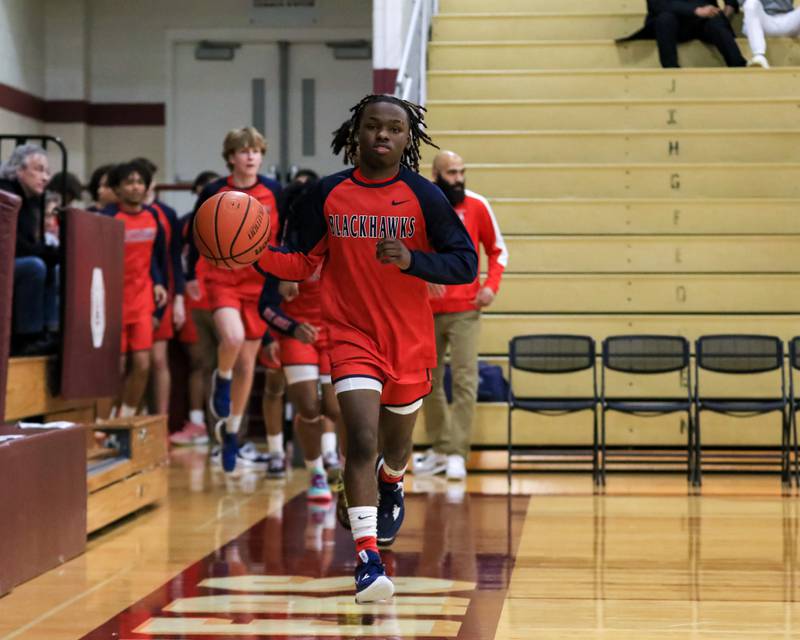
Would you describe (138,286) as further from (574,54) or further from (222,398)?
(574,54)

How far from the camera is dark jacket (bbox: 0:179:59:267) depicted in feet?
Answer: 23.1

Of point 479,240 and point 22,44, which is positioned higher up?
point 22,44

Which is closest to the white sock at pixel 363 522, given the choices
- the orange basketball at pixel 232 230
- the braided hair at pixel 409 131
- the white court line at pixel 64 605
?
the orange basketball at pixel 232 230

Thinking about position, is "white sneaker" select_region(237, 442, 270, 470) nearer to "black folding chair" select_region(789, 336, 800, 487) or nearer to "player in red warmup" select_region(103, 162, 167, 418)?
"player in red warmup" select_region(103, 162, 167, 418)

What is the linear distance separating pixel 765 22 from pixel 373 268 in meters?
7.87

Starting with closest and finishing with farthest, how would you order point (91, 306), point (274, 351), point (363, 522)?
point (363, 522) < point (91, 306) < point (274, 351)

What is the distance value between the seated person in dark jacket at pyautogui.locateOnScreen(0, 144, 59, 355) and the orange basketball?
2.36 meters

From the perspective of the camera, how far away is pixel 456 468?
820 cm

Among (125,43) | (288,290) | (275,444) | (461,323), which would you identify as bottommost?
(275,444)

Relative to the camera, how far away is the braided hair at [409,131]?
4.69 m

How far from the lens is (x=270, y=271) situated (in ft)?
15.6

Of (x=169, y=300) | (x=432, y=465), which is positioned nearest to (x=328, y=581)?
(x=432, y=465)

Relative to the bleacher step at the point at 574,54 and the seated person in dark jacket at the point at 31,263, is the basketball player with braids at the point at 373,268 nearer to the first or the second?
the seated person in dark jacket at the point at 31,263

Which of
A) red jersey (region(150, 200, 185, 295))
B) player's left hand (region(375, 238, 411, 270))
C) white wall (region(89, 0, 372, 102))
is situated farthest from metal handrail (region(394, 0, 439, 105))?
player's left hand (region(375, 238, 411, 270))
